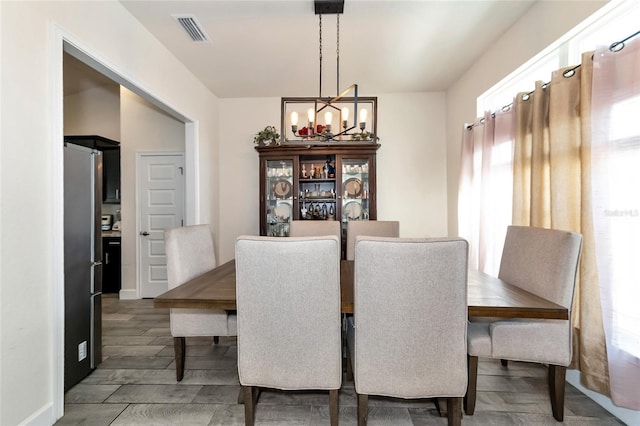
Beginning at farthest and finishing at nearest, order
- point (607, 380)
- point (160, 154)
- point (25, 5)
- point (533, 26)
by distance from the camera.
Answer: point (160, 154)
point (533, 26)
point (607, 380)
point (25, 5)

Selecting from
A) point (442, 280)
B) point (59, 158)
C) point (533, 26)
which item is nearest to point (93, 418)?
point (59, 158)

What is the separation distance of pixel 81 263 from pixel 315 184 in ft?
8.32

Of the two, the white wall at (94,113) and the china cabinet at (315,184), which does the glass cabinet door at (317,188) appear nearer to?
the china cabinet at (315,184)

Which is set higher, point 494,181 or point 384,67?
point 384,67

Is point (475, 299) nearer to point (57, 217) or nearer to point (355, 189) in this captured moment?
point (57, 217)

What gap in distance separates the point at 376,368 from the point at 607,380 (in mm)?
1361

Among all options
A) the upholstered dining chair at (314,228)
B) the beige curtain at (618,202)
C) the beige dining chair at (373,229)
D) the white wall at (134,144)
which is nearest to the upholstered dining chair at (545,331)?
the beige curtain at (618,202)

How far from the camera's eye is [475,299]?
1334 mm

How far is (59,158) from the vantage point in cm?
156

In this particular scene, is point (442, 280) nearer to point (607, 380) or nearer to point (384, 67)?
point (607, 380)

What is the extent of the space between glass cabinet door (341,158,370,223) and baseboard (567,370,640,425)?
2.31m

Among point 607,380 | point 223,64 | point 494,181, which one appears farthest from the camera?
point 223,64

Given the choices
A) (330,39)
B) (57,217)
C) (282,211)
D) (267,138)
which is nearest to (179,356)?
(57,217)

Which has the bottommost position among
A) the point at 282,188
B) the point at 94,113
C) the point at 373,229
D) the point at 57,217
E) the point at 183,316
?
the point at 183,316
